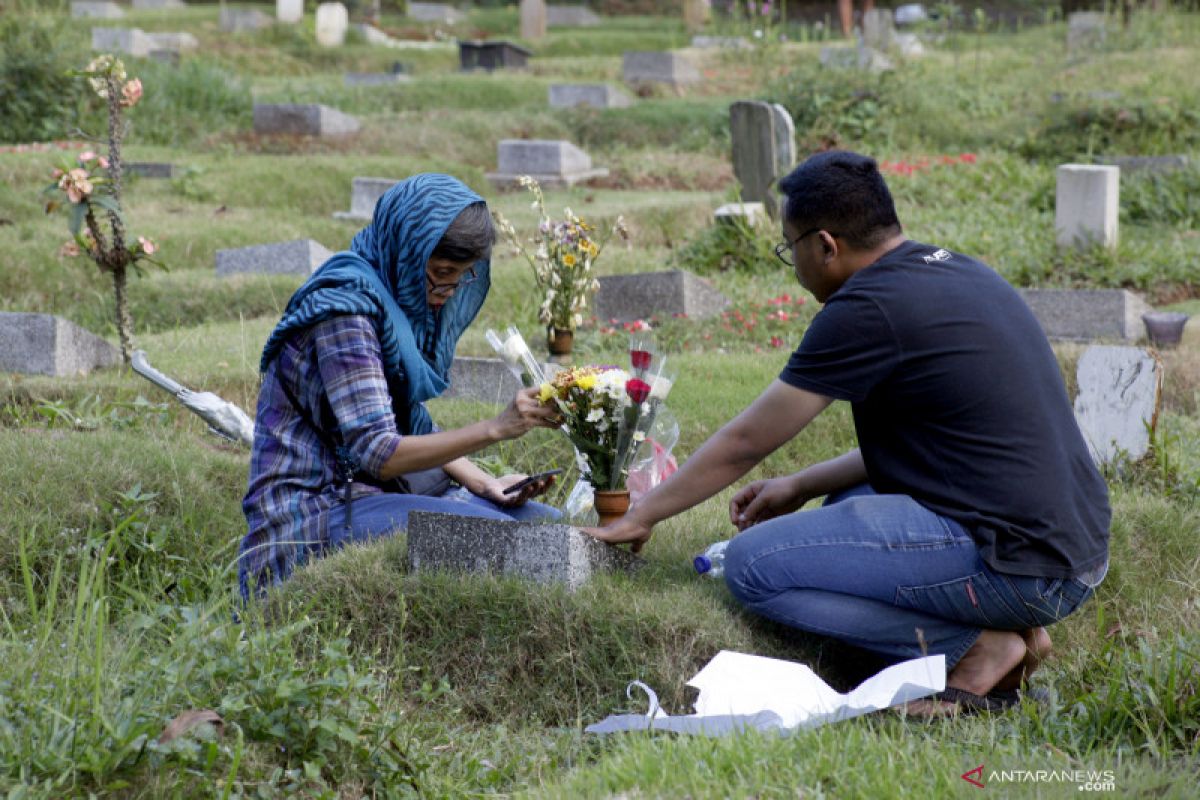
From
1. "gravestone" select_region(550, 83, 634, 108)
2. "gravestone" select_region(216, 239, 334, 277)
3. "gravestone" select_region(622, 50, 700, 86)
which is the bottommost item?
"gravestone" select_region(216, 239, 334, 277)

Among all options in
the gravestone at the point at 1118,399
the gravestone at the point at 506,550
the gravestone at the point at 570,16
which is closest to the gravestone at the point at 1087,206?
the gravestone at the point at 1118,399

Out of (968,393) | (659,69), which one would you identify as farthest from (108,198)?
(659,69)

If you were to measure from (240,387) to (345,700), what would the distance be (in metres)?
3.82

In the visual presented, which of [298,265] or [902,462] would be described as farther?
[298,265]

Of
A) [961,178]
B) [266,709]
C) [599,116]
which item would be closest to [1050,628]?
[266,709]

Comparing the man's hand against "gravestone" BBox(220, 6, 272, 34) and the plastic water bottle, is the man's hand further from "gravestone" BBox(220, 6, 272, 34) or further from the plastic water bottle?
"gravestone" BBox(220, 6, 272, 34)

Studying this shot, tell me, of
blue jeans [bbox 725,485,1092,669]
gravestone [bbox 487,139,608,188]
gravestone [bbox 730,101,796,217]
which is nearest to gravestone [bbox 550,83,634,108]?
gravestone [bbox 487,139,608,188]

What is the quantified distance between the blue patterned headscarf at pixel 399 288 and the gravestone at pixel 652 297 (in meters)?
4.65

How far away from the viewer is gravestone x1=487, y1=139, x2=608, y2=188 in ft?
47.6

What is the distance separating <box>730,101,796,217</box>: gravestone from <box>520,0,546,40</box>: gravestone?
19289mm

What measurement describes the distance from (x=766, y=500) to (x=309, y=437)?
133 centimetres

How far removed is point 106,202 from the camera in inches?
264

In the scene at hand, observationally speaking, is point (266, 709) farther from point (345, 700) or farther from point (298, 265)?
point (298, 265)

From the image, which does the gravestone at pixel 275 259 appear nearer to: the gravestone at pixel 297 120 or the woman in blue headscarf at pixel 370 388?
the woman in blue headscarf at pixel 370 388
